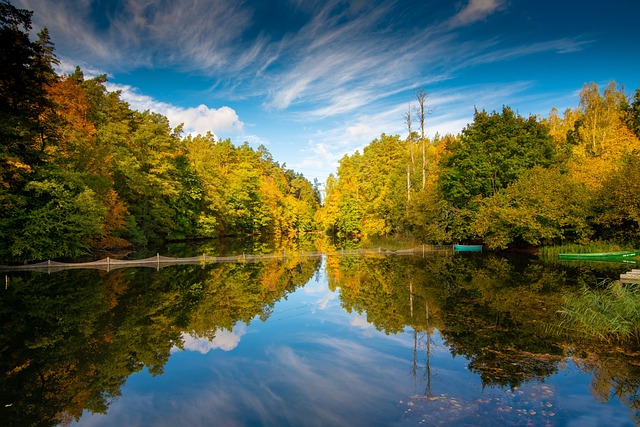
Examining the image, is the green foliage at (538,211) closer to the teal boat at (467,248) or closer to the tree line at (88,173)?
the teal boat at (467,248)

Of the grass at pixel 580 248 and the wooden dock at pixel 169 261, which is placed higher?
the grass at pixel 580 248

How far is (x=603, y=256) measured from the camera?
77.6 ft

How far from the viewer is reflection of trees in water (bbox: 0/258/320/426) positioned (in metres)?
6.70

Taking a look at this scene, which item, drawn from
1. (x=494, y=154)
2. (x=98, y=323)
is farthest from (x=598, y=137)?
(x=98, y=323)

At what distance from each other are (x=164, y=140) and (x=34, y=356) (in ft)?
115

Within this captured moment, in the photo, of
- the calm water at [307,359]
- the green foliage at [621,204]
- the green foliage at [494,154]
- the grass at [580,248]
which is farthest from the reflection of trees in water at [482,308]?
the green foliage at [494,154]

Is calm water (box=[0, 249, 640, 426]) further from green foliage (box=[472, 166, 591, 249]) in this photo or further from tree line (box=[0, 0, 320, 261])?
green foliage (box=[472, 166, 591, 249])

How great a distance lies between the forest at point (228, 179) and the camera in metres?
20.7

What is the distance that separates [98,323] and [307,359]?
6652 millimetres

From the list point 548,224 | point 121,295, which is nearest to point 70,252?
point 121,295

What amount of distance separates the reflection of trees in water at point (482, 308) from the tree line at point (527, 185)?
543cm

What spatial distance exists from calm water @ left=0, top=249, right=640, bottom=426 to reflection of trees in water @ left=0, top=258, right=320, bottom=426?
1.9 inches

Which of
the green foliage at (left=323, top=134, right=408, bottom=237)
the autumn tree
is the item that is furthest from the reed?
the green foliage at (left=323, top=134, right=408, bottom=237)

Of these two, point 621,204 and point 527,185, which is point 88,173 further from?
point 621,204
